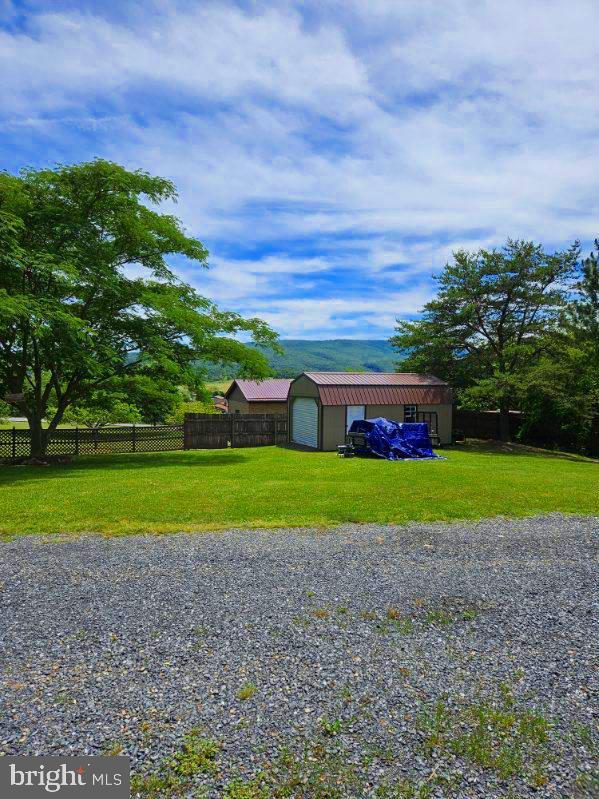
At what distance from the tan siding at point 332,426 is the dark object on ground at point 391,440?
7.96ft

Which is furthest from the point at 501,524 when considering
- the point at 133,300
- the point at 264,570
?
the point at 133,300

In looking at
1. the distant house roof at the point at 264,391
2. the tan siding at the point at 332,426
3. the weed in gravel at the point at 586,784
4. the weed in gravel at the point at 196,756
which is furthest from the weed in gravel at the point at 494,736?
the distant house roof at the point at 264,391

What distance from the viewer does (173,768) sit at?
11.1 feet

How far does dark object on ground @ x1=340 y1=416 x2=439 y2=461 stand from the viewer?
2153 centimetres

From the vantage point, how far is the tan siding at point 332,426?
2516 centimetres

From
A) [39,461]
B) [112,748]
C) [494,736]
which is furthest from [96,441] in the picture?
[494,736]

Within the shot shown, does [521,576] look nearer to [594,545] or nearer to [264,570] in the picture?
[594,545]

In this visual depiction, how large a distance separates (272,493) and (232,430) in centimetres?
1474

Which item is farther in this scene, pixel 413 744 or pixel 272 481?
pixel 272 481

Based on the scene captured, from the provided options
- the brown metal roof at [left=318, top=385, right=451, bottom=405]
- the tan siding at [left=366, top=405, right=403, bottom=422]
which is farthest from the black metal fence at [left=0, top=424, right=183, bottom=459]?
the tan siding at [left=366, top=405, right=403, bottom=422]

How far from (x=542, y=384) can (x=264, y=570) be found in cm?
2131

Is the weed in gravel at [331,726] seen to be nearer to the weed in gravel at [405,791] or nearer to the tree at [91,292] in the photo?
the weed in gravel at [405,791]

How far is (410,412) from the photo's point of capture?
26906 millimetres

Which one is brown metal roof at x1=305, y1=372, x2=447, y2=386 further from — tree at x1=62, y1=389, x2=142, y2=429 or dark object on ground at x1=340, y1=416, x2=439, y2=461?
tree at x1=62, y1=389, x2=142, y2=429
